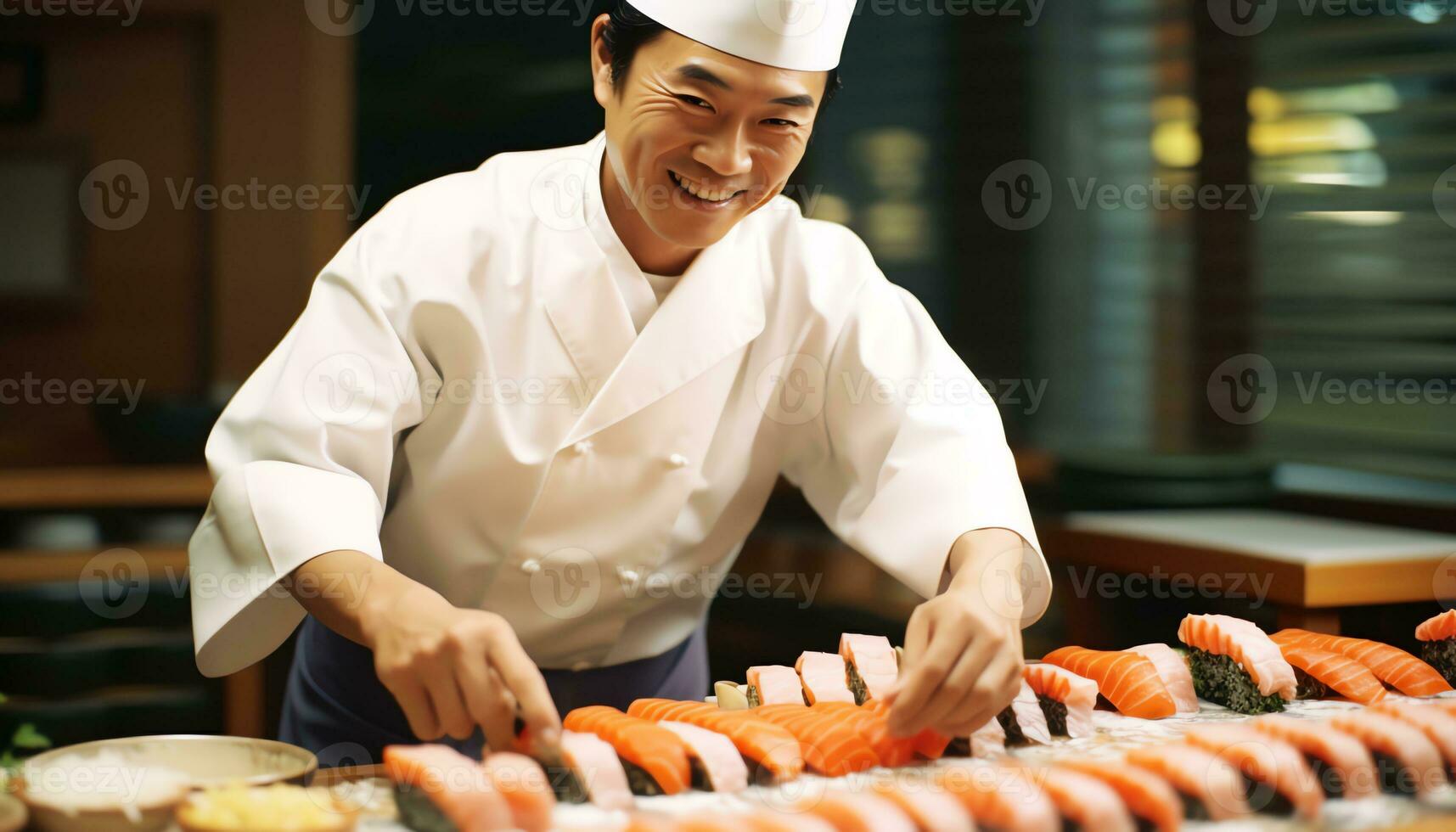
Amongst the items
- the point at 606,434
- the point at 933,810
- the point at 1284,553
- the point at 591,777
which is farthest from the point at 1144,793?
the point at 1284,553

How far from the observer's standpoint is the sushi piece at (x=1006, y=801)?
1.15 m

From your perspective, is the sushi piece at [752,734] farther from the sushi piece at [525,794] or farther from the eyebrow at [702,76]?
the eyebrow at [702,76]

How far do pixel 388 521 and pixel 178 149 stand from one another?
99.4 inches

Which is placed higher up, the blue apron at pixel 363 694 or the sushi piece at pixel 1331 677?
the sushi piece at pixel 1331 677

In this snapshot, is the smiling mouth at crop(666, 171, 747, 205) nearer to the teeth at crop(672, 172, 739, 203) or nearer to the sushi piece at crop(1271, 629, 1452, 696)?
the teeth at crop(672, 172, 739, 203)

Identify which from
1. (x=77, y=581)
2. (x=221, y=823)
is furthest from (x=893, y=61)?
(x=221, y=823)

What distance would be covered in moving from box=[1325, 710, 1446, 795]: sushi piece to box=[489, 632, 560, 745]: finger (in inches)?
33.5

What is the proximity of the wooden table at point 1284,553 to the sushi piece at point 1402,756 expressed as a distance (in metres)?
0.90

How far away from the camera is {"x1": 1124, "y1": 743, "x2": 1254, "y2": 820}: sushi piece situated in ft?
3.98

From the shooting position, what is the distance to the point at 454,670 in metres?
1.23

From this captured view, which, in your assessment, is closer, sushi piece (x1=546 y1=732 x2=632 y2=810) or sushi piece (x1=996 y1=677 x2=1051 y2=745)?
sushi piece (x1=546 y1=732 x2=632 y2=810)

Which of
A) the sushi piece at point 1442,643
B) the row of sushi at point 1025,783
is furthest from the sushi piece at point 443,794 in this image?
the sushi piece at point 1442,643

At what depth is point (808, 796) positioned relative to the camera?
1.26 m

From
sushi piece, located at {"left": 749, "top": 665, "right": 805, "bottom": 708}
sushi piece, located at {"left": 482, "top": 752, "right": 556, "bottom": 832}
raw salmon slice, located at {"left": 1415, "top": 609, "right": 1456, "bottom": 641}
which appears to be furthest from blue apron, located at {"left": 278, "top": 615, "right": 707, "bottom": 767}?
raw salmon slice, located at {"left": 1415, "top": 609, "right": 1456, "bottom": 641}
